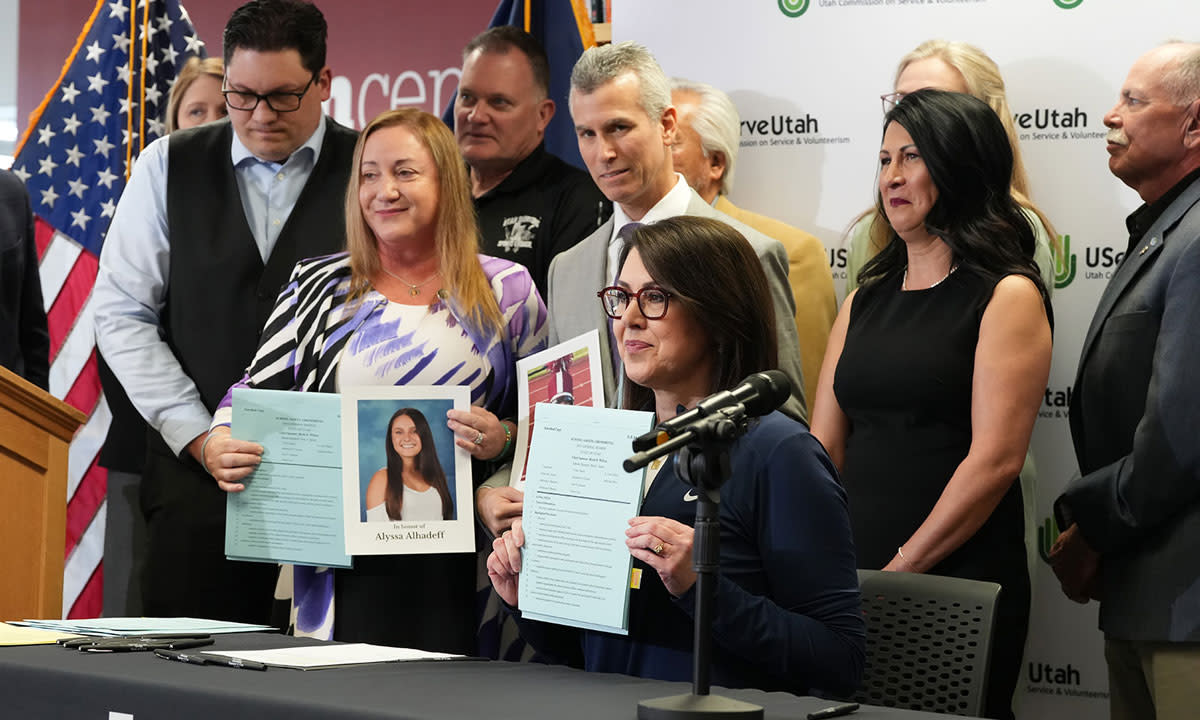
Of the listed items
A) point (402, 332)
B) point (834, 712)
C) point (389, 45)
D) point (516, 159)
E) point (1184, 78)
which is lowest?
point (834, 712)

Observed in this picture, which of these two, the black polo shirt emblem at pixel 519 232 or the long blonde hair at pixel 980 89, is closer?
the long blonde hair at pixel 980 89

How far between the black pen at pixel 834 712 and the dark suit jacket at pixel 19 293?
3.33 m

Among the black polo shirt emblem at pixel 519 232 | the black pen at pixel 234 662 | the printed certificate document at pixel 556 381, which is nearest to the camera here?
the black pen at pixel 234 662

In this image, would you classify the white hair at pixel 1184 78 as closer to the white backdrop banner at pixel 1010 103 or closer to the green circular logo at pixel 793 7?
the white backdrop banner at pixel 1010 103

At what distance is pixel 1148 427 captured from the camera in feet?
8.79

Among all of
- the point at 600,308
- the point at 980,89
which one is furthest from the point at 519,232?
the point at 980,89

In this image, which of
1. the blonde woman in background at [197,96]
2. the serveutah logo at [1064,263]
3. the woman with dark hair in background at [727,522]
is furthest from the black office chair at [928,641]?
the blonde woman in background at [197,96]

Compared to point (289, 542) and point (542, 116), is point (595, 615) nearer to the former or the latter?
point (289, 542)

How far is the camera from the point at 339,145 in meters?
4.05

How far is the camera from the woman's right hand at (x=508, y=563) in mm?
2283

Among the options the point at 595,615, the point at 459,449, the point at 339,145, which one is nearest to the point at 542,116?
the point at 339,145

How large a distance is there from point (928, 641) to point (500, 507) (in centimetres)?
96

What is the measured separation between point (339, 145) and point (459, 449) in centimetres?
142
